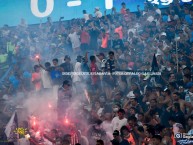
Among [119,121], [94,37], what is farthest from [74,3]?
[119,121]

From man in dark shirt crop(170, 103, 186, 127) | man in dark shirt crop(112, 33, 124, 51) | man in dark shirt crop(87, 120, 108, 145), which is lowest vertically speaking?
man in dark shirt crop(87, 120, 108, 145)

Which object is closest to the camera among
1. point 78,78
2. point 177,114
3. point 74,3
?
point 177,114

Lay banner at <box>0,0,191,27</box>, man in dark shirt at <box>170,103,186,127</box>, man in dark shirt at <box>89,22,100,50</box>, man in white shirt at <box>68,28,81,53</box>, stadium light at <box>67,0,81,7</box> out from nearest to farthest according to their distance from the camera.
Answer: man in dark shirt at <box>170,103,186,127</box>
man in dark shirt at <box>89,22,100,50</box>
man in white shirt at <box>68,28,81,53</box>
banner at <box>0,0,191,27</box>
stadium light at <box>67,0,81,7</box>

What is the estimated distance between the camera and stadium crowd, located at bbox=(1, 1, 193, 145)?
848 centimetres

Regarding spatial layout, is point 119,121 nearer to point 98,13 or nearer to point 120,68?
point 120,68

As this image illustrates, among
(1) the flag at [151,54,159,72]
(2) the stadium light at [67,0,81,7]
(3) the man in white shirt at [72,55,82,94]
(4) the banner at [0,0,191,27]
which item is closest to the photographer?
(1) the flag at [151,54,159,72]

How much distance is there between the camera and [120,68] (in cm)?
1155

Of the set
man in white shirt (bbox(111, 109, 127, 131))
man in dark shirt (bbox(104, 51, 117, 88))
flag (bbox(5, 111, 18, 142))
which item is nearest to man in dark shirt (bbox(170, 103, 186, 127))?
man in white shirt (bbox(111, 109, 127, 131))

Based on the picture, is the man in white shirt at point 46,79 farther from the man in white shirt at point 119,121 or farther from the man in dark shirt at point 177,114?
the man in dark shirt at point 177,114

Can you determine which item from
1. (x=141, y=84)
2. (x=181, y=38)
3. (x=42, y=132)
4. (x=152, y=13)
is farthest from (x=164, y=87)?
(x=152, y=13)

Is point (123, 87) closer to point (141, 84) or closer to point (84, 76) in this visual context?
point (141, 84)

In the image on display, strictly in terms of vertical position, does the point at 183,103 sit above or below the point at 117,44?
below

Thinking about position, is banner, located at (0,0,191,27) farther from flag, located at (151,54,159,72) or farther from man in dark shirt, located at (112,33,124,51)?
flag, located at (151,54,159,72)

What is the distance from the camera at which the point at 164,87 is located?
10.3 meters
